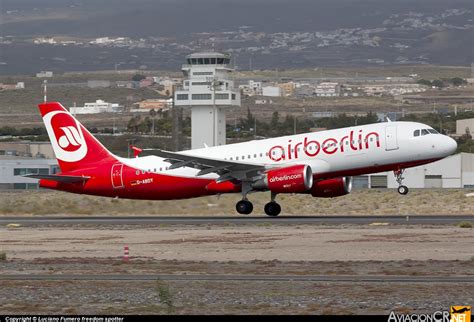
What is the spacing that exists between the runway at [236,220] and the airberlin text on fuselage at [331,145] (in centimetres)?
277

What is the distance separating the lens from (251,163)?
163 ft

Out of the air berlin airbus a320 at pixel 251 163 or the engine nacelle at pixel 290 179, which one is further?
Answer: the air berlin airbus a320 at pixel 251 163

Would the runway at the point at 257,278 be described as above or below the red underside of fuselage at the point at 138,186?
below

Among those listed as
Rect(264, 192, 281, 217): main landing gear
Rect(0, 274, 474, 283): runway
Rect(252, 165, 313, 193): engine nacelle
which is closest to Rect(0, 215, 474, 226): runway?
Rect(264, 192, 281, 217): main landing gear

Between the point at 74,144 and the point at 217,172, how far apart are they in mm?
7248

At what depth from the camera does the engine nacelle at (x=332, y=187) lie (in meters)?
49.6

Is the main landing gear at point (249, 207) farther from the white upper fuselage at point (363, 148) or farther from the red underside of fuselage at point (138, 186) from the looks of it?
the white upper fuselage at point (363, 148)

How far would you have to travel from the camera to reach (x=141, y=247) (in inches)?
1390

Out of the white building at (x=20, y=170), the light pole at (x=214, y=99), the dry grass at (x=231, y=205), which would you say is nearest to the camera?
the dry grass at (x=231, y=205)

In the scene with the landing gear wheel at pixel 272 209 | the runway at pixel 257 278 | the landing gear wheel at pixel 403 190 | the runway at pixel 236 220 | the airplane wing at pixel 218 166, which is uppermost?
the airplane wing at pixel 218 166

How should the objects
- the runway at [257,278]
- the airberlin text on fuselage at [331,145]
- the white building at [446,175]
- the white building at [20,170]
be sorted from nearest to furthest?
the runway at [257,278], the airberlin text on fuselage at [331,145], the white building at [446,175], the white building at [20,170]

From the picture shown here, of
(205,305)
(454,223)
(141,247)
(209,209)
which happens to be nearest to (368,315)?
(205,305)

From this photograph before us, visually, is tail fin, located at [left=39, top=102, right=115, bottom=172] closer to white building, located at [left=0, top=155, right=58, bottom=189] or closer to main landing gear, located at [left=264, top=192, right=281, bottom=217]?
main landing gear, located at [left=264, top=192, right=281, bottom=217]

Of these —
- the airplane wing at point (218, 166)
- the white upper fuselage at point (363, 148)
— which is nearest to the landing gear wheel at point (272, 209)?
the airplane wing at point (218, 166)
